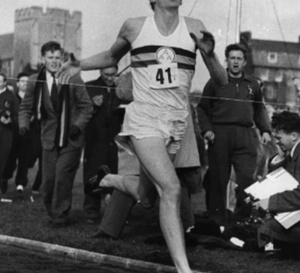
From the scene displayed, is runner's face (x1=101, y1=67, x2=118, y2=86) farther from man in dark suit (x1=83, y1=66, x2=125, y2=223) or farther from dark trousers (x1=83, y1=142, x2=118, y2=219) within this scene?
dark trousers (x1=83, y1=142, x2=118, y2=219)

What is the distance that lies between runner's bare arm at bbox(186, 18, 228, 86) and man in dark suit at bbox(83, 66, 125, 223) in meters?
3.90

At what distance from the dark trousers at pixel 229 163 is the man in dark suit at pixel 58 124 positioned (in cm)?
133

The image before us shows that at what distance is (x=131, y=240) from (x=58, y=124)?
1.86 meters

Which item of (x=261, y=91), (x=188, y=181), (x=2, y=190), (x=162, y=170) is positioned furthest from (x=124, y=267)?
(x=2, y=190)

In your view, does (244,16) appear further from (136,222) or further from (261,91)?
(136,222)

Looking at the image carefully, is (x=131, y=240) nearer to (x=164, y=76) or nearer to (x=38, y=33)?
(x=164, y=76)

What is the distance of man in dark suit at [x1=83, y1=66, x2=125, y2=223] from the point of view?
37.9 feet

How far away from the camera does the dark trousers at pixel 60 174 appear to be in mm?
11117

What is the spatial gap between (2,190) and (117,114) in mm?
4093

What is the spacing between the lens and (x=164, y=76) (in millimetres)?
7461

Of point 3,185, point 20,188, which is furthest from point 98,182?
point 3,185

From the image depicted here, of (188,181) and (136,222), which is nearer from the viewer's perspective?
(188,181)

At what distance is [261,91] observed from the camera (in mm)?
10969

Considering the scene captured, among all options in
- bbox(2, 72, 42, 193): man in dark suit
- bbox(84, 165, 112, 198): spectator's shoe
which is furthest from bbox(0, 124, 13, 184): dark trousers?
bbox(84, 165, 112, 198): spectator's shoe
